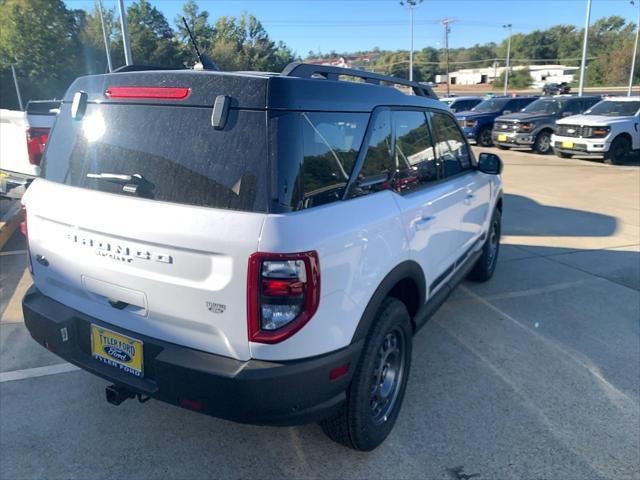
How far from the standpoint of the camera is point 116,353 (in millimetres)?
2311

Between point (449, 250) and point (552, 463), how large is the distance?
1.50 meters

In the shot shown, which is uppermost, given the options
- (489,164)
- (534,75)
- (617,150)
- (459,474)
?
(534,75)

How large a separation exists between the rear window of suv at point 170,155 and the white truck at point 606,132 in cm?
1431

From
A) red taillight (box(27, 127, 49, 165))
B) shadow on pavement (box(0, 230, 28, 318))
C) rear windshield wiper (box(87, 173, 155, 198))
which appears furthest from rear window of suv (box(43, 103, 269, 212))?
red taillight (box(27, 127, 49, 165))

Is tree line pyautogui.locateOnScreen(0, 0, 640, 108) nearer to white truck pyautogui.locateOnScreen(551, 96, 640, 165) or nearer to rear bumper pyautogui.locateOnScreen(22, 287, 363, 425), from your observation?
white truck pyautogui.locateOnScreen(551, 96, 640, 165)

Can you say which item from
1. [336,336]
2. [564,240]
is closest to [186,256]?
[336,336]

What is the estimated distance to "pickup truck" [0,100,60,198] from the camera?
5.95m

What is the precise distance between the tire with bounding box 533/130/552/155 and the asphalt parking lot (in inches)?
501

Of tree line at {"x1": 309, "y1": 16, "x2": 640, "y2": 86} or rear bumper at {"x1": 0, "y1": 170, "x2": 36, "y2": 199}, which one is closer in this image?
rear bumper at {"x1": 0, "y1": 170, "x2": 36, "y2": 199}

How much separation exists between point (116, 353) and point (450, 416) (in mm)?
Answer: 1932

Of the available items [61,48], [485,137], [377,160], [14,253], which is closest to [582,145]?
[485,137]

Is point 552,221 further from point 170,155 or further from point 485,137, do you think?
point 485,137

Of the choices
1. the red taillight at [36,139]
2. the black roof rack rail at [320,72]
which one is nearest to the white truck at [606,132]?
the black roof rack rail at [320,72]

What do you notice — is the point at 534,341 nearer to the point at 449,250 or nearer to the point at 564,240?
the point at 449,250
